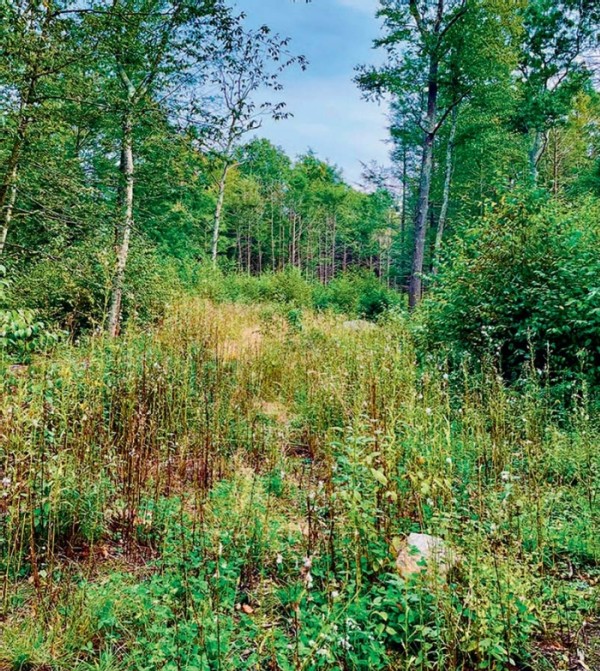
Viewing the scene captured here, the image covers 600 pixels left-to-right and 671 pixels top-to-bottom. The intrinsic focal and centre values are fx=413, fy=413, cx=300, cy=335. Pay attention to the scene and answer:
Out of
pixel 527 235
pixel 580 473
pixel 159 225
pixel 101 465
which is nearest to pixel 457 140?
pixel 159 225

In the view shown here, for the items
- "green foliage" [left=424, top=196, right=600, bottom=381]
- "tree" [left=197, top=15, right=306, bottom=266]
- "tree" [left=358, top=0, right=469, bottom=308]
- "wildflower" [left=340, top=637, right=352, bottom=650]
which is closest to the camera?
"wildflower" [left=340, top=637, right=352, bottom=650]

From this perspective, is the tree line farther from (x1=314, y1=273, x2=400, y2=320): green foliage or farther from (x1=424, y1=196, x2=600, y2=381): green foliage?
(x1=314, y1=273, x2=400, y2=320): green foliage

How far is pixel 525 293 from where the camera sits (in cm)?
466

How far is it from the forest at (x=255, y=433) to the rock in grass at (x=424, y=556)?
15 mm

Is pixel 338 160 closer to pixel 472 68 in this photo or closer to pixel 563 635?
pixel 472 68

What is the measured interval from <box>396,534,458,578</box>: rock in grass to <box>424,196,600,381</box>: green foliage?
2670 millimetres

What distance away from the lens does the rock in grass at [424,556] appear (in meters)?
1.72

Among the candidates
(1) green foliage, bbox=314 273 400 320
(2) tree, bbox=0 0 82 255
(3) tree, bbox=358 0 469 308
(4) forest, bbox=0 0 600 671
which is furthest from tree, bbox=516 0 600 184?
(2) tree, bbox=0 0 82 255

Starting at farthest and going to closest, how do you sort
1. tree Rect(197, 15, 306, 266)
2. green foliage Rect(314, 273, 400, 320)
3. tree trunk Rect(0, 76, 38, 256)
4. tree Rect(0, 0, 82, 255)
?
green foliage Rect(314, 273, 400, 320) < tree Rect(197, 15, 306, 266) < tree trunk Rect(0, 76, 38, 256) < tree Rect(0, 0, 82, 255)

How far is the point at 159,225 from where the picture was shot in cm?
1392

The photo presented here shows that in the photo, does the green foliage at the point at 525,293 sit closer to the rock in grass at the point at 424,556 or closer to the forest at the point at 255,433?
the forest at the point at 255,433

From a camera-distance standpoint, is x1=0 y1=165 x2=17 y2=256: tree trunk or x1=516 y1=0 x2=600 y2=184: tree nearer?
x1=0 y1=165 x2=17 y2=256: tree trunk

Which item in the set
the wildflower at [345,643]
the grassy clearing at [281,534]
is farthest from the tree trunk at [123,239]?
the wildflower at [345,643]

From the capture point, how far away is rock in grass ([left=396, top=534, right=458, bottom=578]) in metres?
1.72
